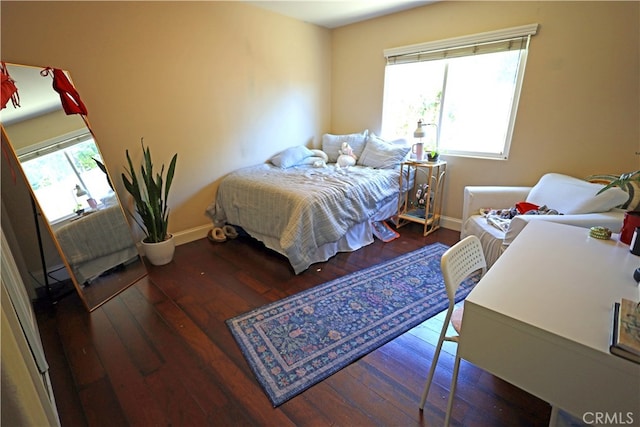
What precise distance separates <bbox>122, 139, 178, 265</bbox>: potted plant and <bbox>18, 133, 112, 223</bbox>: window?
0.21m

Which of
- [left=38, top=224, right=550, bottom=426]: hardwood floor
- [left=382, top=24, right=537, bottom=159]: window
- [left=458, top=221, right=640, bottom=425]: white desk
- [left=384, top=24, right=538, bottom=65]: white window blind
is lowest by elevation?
[left=38, top=224, right=550, bottom=426]: hardwood floor

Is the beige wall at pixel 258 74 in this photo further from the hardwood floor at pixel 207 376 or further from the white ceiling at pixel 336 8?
the hardwood floor at pixel 207 376

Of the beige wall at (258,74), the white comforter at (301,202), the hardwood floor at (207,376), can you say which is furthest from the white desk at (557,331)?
the beige wall at (258,74)

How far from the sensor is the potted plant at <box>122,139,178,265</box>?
96.9 inches

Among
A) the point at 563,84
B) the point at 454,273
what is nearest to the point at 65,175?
the point at 454,273

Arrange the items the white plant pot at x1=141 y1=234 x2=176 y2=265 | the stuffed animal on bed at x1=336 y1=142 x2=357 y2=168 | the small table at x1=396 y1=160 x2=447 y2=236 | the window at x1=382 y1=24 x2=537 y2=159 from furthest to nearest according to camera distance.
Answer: the stuffed animal on bed at x1=336 y1=142 x2=357 y2=168
the small table at x1=396 y1=160 x2=447 y2=236
the window at x1=382 y1=24 x2=537 y2=159
the white plant pot at x1=141 y1=234 x2=176 y2=265

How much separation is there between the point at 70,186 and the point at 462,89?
358 cm

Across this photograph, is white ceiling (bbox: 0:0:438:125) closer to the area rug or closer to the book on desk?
the area rug

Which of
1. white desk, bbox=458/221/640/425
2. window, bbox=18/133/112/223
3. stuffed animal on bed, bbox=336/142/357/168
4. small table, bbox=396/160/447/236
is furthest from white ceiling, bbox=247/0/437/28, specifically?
white desk, bbox=458/221/640/425

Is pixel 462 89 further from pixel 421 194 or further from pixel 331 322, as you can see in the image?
pixel 331 322

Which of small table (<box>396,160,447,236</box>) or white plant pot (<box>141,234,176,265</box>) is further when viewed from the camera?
small table (<box>396,160,447,236</box>)

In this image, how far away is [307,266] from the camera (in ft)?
8.12

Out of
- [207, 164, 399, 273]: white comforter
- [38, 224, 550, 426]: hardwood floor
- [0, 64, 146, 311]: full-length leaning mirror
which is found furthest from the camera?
[207, 164, 399, 273]: white comforter

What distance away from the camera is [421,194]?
3465 millimetres
